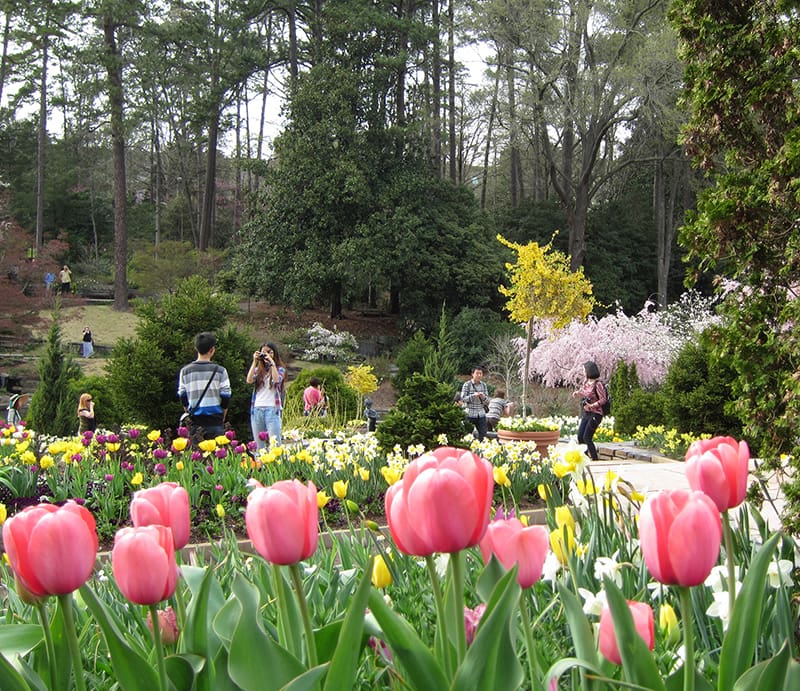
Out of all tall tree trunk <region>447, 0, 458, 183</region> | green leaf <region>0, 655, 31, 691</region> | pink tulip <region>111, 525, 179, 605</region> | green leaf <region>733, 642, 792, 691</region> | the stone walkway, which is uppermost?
tall tree trunk <region>447, 0, 458, 183</region>

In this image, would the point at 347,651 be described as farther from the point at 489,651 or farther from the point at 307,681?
the point at 489,651

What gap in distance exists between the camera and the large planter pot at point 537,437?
986cm

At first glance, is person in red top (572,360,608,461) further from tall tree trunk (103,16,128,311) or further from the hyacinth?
tall tree trunk (103,16,128,311)

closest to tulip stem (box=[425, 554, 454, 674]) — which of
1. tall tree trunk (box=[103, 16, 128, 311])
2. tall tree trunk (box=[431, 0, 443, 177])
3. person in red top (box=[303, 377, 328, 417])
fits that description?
person in red top (box=[303, 377, 328, 417])

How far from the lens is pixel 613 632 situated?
1073 mm

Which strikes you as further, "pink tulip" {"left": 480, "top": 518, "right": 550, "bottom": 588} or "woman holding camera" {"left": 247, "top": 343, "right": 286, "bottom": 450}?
"woman holding camera" {"left": 247, "top": 343, "right": 286, "bottom": 450}

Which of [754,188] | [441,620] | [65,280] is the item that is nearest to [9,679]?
[441,620]

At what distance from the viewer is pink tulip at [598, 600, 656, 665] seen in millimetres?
1084

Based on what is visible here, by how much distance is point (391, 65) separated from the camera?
27172 millimetres

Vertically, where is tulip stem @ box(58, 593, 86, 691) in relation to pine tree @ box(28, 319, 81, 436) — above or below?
above

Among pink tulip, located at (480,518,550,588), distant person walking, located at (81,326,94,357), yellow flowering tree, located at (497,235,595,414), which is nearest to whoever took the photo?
pink tulip, located at (480,518,550,588)

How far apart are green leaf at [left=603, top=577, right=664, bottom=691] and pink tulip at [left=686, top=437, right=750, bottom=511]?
13.7 inches

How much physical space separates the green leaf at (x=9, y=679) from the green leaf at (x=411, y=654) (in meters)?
0.46

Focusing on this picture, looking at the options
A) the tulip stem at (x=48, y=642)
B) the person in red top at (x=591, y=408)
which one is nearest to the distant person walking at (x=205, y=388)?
the person in red top at (x=591, y=408)
